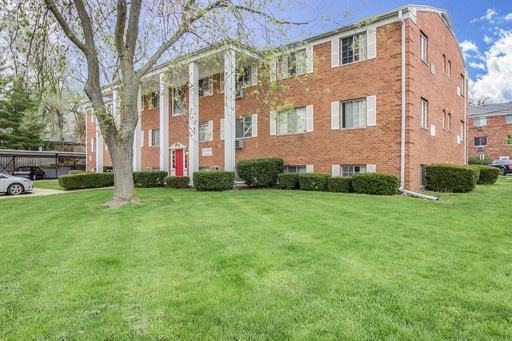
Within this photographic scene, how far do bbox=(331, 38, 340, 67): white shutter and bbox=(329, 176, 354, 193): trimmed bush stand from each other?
5.11m

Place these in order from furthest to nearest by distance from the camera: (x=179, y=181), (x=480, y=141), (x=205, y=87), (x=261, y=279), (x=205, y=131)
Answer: (x=480, y=141) → (x=205, y=87) → (x=205, y=131) → (x=179, y=181) → (x=261, y=279)

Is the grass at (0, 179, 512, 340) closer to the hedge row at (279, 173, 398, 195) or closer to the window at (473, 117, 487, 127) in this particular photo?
the hedge row at (279, 173, 398, 195)

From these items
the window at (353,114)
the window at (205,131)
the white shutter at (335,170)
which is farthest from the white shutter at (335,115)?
the window at (205,131)

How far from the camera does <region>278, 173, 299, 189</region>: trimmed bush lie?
14.3 meters

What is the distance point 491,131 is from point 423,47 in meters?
30.0

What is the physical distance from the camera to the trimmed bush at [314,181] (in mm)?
13547

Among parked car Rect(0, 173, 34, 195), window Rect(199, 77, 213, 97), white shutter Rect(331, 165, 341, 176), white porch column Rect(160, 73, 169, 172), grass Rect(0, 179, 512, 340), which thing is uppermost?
window Rect(199, 77, 213, 97)

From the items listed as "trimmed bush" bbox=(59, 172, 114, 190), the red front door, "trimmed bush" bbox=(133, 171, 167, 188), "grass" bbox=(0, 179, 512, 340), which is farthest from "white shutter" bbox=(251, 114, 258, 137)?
"grass" bbox=(0, 179, 512, 340)

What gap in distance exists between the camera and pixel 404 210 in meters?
8.35

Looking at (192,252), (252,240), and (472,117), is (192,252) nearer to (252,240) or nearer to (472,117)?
(252,240)

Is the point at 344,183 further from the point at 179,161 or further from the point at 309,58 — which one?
the point at 179,161

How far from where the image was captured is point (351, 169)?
1392 centimetres

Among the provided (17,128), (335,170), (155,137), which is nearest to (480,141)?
(335,170)

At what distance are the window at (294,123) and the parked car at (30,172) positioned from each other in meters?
28.1
